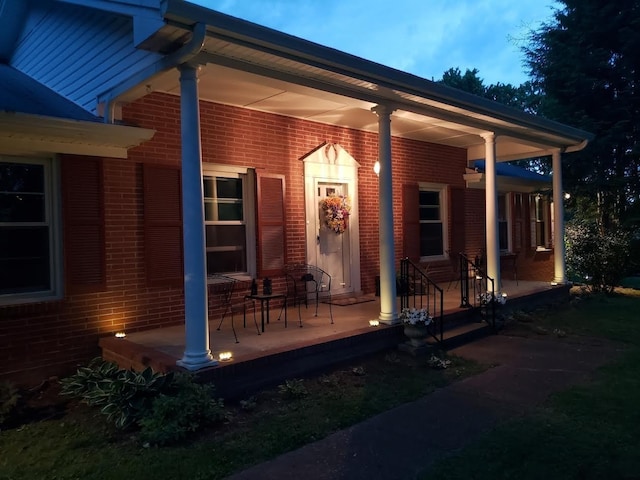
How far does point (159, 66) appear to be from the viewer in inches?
187

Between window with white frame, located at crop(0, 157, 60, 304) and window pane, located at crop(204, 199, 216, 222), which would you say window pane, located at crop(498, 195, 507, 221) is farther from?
window with white frame, located at crop(0, 157, 60, 304)

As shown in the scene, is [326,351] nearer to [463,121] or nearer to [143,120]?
[143,120]

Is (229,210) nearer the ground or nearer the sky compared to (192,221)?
nearer the sky

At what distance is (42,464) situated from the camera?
3.60m

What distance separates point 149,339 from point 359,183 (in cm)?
467

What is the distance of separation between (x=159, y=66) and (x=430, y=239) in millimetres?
7193

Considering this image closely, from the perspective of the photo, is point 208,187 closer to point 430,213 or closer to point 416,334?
point 416,334

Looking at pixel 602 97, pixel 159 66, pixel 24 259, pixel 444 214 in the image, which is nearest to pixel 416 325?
pixel 159 66

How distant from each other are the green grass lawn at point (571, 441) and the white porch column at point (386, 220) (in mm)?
2328

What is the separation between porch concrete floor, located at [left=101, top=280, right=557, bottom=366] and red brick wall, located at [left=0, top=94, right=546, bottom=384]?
30 cm

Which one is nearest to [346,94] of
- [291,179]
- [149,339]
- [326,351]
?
[291,179]

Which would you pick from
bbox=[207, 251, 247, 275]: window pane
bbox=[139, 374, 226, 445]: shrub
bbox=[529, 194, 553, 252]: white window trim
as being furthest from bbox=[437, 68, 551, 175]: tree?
bbox=[139, 374, 226, 445]: shrub

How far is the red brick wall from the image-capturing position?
5.38 metres

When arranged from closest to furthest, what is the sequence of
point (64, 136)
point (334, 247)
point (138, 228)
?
point (64, 136), point (138, 228), point (334, 247)
